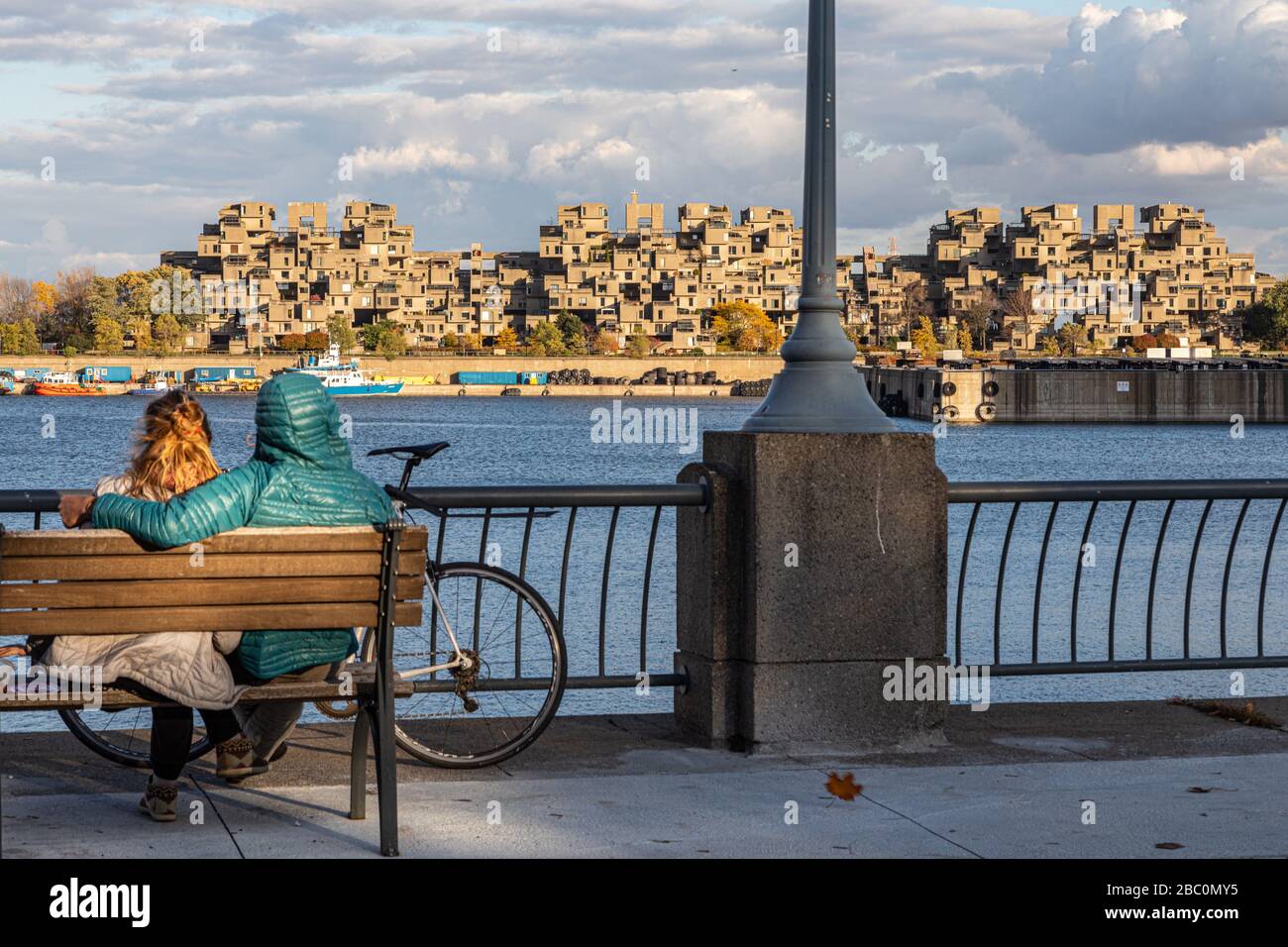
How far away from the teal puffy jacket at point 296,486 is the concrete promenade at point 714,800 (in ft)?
1.90

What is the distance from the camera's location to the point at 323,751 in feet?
23.2

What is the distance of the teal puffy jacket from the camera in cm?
577

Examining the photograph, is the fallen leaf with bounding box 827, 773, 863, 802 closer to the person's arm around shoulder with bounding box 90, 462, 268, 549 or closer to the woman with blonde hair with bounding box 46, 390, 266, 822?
the woman with blonde hair with bounding box 46, 390, 266, 822

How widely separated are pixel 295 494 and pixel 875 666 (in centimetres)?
274

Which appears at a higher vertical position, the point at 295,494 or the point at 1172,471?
the point at 295,494

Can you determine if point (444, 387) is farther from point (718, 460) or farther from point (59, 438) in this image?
point (718, 460)

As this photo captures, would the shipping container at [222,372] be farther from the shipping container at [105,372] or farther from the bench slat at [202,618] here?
the bench slat at [202,618]

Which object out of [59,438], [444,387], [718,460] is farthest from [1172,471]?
[444,387]

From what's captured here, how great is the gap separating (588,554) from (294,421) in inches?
1166

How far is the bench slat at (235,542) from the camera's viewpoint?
204 inches

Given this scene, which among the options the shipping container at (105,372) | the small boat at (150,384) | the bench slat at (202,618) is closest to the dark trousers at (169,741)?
the bench slat at (202,618)

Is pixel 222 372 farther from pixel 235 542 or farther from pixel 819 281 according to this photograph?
pixel 235 542

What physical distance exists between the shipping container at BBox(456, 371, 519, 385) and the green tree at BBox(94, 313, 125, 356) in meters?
36.5

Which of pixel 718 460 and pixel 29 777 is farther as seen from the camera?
pixel 718 460
